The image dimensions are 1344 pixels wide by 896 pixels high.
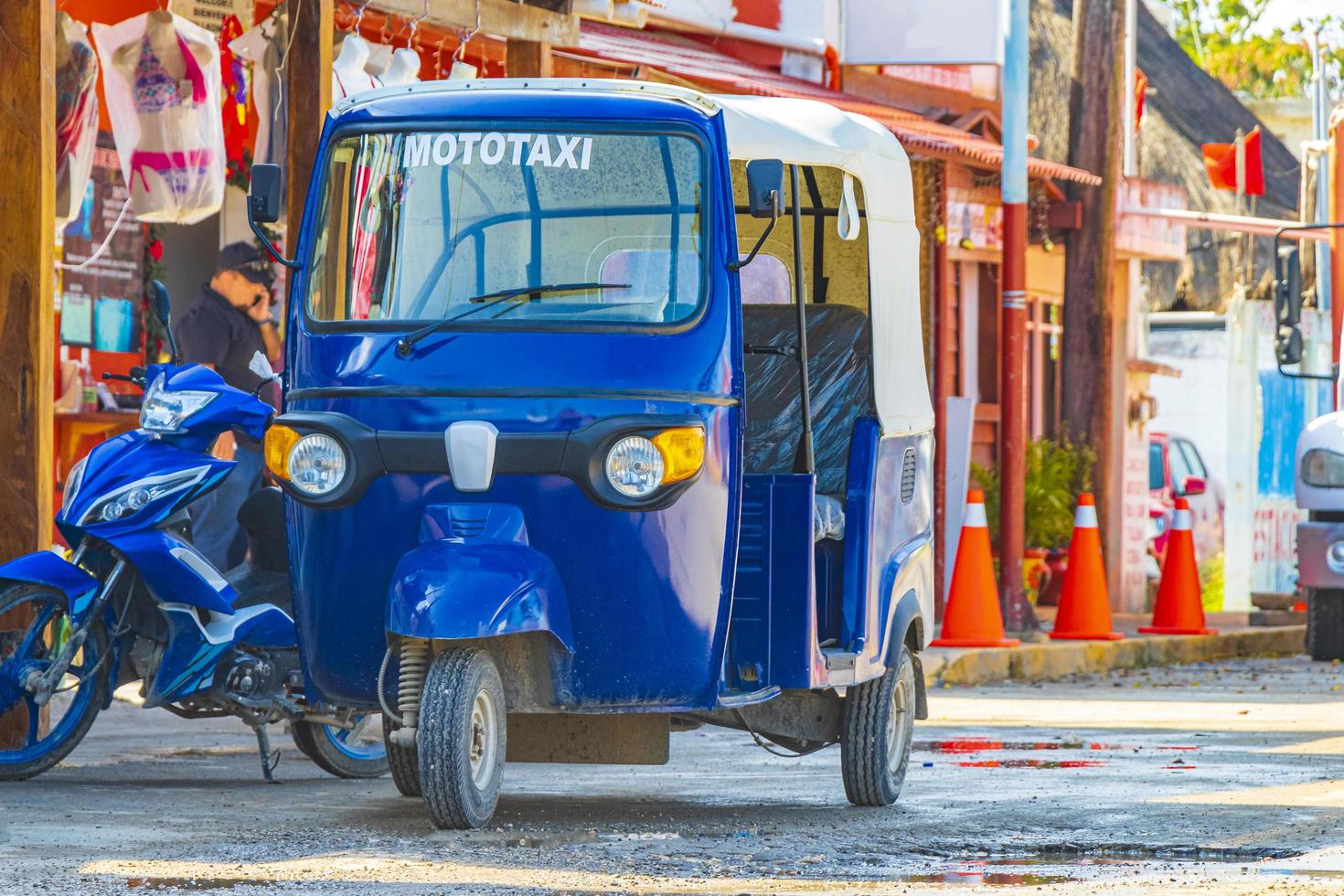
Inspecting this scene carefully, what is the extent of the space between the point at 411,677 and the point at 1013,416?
990 centimetres

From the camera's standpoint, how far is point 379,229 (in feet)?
23.4

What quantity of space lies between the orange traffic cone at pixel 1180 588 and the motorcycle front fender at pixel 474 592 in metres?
11.0

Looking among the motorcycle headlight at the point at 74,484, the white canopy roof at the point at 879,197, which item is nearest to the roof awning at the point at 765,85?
the white canopy roof at the point at 879,197

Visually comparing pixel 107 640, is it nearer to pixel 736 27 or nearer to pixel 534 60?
pixel 534 60

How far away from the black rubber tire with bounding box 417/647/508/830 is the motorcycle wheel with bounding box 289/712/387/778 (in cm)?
182

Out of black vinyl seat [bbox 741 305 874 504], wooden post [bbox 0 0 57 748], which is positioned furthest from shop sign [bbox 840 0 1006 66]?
wooden post [bbox 0 0 57 748]

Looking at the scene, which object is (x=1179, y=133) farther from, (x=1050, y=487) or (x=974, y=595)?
(x=974, y=595)

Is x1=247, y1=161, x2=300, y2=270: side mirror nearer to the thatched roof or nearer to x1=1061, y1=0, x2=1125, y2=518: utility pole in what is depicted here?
x1=1061, y1=0, x2=1125, y2=518: utility pole

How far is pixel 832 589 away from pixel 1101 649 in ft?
26.3

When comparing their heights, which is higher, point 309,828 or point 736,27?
point 736,27

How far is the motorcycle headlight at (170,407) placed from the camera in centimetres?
809

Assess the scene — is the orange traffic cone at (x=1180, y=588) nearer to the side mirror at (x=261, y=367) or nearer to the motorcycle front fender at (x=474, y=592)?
the side mirror at (x=261, y=367)

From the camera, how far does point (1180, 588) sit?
1719cm

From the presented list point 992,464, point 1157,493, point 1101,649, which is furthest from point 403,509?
Answer: point 1157,493
